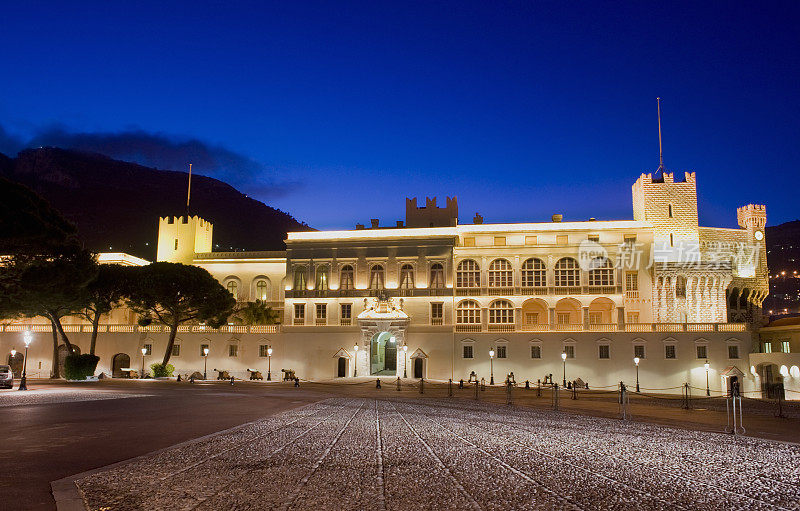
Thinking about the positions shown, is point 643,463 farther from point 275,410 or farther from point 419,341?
point 419,341

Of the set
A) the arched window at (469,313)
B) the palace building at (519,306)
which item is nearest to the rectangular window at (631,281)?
the palace building at (519,306)

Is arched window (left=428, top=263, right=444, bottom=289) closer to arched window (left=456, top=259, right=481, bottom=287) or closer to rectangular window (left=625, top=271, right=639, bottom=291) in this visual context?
arched window (left=456, top=259, right=481, bottom=287)

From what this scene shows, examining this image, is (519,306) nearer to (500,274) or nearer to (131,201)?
(500,274)

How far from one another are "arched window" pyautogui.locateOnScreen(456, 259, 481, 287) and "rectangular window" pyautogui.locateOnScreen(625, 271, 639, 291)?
37.1 feet

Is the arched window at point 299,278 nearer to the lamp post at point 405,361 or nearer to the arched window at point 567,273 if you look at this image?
the lamp post at point 405,361

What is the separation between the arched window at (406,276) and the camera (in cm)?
5131

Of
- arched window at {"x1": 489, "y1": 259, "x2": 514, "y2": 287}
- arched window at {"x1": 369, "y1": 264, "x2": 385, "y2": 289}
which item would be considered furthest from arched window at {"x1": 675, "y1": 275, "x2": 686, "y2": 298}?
arched window at {"x1": 369, "y1": 264, "x2": 385, "y2": 289}

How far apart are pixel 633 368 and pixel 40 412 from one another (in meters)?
37.6

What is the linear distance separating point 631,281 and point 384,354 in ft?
70.6

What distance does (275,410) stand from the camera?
23641mm

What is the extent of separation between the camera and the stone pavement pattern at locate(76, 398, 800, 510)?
9266 millimetres

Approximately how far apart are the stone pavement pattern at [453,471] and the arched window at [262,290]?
40340 millimetres

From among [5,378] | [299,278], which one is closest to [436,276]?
[299,278]

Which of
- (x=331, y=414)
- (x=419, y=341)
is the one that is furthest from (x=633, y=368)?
(x=331, y=414)
